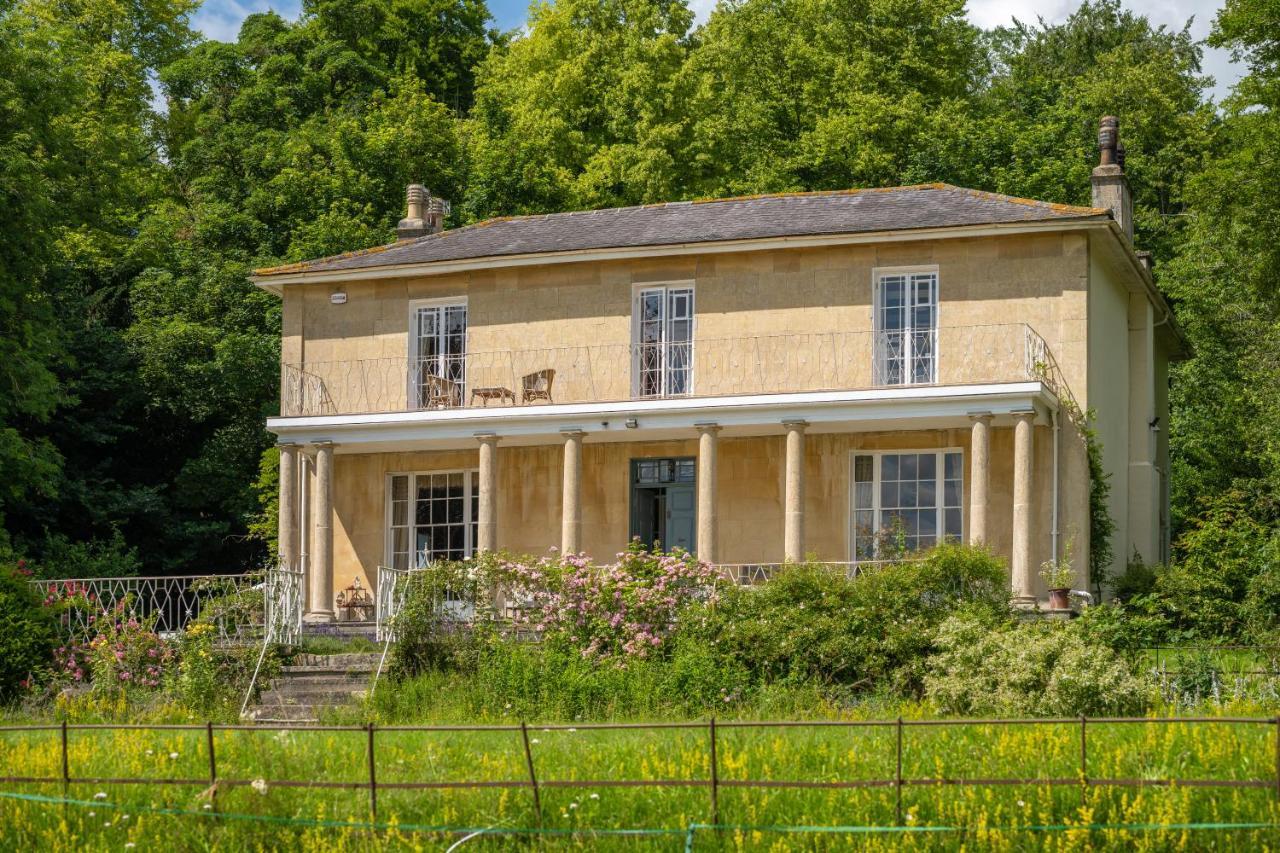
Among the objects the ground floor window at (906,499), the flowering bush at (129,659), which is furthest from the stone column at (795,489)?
the flowering bush at (129,659)

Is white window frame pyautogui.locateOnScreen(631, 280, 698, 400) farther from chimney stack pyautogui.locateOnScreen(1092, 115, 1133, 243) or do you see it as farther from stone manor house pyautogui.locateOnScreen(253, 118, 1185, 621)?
chimney stack pyautogui.locateOnScreen(1092, 115, 1133, 243)

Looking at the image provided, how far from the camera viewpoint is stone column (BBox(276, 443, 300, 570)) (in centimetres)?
2922

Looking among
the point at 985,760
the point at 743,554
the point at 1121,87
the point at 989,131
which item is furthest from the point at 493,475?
the point at 1121,87

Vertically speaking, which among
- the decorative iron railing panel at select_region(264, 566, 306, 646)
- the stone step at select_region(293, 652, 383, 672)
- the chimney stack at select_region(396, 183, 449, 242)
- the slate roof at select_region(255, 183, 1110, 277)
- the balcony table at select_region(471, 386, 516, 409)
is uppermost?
the chimney stack at select_region(396, 183, 449, 242)

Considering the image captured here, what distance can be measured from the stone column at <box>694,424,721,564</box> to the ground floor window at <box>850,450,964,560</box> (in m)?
2.34

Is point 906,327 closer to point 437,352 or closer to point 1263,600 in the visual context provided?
point 1263,600

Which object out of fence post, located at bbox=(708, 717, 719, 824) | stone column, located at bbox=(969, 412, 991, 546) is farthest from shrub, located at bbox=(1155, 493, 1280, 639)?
fence post, located at bbox=(708, 717, 719, 824)

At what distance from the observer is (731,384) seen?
2808 centimetres

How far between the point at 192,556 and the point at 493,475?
1151cm

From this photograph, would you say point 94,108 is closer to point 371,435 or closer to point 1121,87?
point 371,435

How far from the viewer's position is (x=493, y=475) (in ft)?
92.4

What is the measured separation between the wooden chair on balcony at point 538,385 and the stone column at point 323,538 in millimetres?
3132

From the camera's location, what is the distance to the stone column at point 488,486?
92.1ft

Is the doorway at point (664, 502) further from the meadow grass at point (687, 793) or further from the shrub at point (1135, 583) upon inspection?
the meadow grass at point (687, 793)
